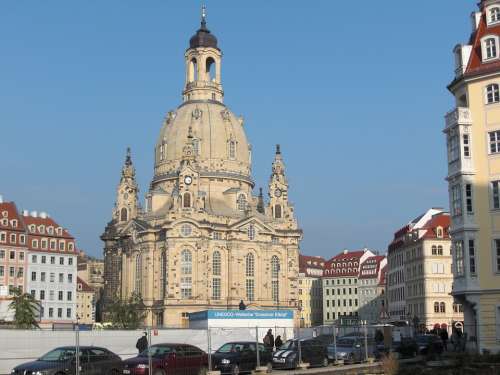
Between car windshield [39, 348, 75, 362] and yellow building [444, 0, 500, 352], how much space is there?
23.1 meters

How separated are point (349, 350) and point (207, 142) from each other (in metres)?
85.2

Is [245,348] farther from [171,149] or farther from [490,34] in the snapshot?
[171,149]

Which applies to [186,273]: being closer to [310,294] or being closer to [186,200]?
[186,200]

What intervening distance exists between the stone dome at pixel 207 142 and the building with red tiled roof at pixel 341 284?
4233cm

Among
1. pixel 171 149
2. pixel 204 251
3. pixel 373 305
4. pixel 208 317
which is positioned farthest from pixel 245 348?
pixel 373 305

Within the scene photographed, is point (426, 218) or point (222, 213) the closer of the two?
point (426, 218)

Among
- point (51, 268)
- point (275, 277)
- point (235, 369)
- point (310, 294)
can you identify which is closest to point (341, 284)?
point (310, 294)

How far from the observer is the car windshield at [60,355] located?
30.8m

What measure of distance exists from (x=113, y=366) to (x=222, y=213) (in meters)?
85.4

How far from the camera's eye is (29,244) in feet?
356

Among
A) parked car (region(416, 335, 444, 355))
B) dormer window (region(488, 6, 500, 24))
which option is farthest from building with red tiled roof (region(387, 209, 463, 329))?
dormer window (region(488, 6, 500, 24))

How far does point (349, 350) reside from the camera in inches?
1542

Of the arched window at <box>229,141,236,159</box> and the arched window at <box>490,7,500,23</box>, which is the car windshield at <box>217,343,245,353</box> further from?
the arched window at <box>229,141,236,159</box>

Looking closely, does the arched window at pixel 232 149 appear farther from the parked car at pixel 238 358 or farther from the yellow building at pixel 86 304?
the parked car at pixel 238 358
